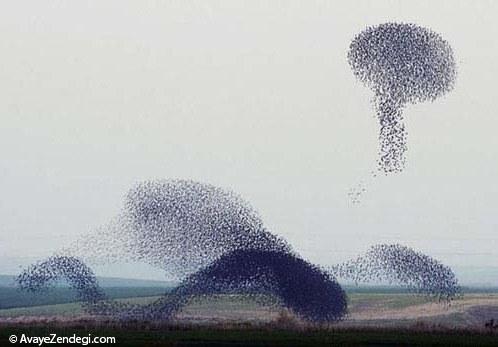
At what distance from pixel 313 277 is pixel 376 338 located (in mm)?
11581

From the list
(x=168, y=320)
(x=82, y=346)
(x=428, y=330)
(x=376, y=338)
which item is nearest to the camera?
(x=82, y=346)

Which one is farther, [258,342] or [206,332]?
[206,332]

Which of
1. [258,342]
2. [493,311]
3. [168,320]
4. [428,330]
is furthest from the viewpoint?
[493,311]

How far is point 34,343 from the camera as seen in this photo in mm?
46312

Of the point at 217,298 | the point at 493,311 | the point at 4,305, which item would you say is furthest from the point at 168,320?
the point at 4,305

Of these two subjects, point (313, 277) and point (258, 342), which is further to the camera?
point (313, 277)

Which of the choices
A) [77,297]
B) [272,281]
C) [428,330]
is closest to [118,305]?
[77,297]

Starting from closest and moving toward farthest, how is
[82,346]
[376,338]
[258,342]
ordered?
[82,346]
[258,342]
[376,338]

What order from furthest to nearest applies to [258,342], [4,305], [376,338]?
[4,305] → [376,338] → [258,342]

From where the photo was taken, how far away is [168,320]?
6531 centimetres

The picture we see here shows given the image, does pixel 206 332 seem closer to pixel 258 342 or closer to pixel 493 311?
pixel 258 342

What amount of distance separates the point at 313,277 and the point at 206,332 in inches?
396

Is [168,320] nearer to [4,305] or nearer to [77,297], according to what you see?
[77,297]

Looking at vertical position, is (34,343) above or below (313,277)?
below
